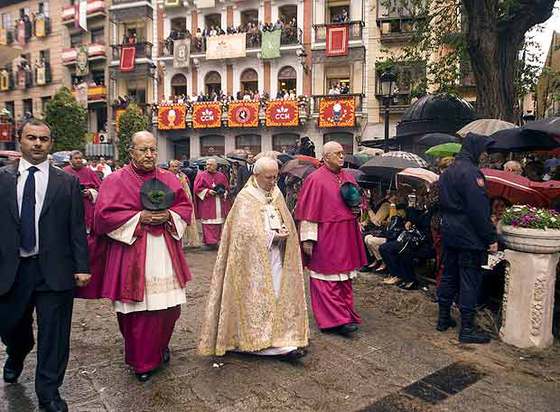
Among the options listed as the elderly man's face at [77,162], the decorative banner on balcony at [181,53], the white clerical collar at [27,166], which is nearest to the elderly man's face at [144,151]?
the white clerical collar at [27,166]

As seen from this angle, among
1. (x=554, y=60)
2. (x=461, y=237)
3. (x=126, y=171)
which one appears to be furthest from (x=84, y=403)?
(x=554, y=60)

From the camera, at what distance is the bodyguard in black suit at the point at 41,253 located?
317cm

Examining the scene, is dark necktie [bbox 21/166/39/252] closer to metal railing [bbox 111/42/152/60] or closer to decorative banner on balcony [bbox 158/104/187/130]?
decorative banner on balcony [bbox 158/104/187/130]

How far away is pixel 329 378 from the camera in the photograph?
12.7 feet

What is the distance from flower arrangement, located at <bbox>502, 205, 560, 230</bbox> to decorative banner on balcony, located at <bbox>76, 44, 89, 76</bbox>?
29.5m

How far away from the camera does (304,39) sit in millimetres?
24547

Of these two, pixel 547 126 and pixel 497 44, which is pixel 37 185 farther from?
pixel 497 44

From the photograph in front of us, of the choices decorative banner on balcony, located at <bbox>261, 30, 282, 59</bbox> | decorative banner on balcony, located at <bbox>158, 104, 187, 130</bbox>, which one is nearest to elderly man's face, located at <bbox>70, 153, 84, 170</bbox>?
decorative banner on balcony, located at <bbox>261, 30, 282, 59</bbox>

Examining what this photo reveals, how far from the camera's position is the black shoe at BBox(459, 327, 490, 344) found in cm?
470

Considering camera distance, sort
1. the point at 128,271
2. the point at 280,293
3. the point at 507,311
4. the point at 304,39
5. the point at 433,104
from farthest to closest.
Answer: the point at 304,39, the point at 433,104, the point at 507,311, the point at 280,293, the point at 128,271

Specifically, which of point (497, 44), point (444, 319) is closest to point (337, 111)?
point (497, 44)

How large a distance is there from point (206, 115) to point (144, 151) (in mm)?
22489

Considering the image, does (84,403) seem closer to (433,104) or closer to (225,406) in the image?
(225,406)

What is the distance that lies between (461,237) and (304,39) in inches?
856
